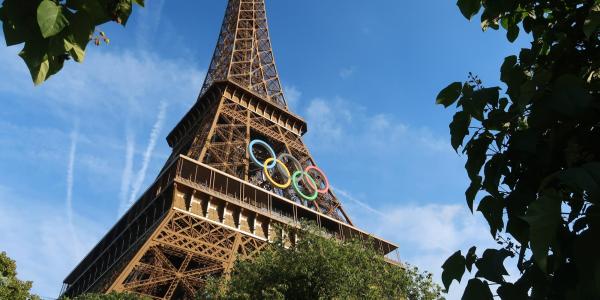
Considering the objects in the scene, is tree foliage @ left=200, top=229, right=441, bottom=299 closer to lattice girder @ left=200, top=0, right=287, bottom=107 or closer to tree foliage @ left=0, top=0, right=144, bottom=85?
tree foliage @ left=0, top=0, right=144, bottom=85

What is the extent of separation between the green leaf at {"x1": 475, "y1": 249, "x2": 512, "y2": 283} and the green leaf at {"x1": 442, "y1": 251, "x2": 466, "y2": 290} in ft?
0.61

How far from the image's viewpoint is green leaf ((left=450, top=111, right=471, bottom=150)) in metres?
2.90

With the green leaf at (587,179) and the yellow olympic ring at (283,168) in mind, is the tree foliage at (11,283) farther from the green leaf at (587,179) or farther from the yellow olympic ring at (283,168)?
the green leaf at (587,179)

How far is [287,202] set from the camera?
36906 millimetres

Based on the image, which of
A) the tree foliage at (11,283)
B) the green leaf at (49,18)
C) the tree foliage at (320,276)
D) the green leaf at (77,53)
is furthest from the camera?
the tree foliage at (11,283)

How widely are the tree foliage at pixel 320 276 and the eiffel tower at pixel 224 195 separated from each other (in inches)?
89.4

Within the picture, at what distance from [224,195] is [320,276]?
720 inches

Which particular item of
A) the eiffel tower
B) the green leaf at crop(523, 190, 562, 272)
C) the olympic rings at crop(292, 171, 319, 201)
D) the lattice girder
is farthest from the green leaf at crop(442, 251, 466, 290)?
the lattice girder

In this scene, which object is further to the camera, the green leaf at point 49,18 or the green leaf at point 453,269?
the green leaf at point 453,269

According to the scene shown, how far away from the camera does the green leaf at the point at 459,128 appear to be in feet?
9.51

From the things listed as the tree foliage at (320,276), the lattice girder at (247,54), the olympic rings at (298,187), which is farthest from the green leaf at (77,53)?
the lattice girder at (247,54)

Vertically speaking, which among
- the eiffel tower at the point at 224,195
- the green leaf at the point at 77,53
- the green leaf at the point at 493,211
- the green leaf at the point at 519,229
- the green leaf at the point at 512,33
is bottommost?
the green leaf at the point at 519,229

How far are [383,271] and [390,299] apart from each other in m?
1.32

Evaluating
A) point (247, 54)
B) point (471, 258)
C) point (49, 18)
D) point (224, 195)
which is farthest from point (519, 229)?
point (247, 54)
